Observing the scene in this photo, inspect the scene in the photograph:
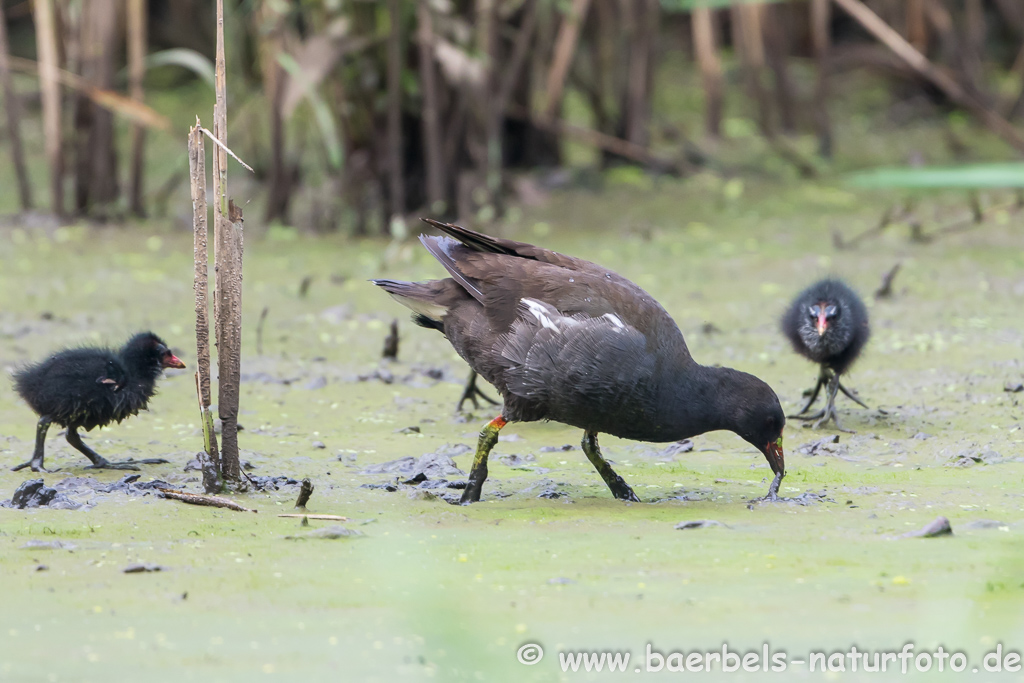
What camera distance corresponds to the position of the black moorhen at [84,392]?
4.52m

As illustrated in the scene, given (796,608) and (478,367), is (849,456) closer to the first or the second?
(478,367)

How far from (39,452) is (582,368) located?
2023 mm

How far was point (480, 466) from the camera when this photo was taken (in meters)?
4.21

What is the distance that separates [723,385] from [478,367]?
87cm

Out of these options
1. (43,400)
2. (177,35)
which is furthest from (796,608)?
(177,35)

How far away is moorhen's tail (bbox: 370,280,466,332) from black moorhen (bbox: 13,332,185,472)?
1034 millimetres

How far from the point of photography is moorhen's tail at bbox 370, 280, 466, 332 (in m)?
4.57

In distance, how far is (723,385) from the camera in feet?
13.8

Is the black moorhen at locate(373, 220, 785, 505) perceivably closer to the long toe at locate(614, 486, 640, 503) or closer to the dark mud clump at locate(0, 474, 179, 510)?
the long toe at locate(614, 486, 640, 503)

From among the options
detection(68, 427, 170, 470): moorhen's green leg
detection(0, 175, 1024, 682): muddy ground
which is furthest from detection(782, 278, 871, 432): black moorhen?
detection(68, 427, 170, 470): moorhen's green leg

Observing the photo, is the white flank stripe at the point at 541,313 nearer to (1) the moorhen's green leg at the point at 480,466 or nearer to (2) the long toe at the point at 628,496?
(1) the moorhen's green leg at the point at 480,466

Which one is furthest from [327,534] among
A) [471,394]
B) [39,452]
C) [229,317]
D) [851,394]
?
[851,394]

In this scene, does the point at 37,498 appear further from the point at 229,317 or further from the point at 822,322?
the point at 822,322

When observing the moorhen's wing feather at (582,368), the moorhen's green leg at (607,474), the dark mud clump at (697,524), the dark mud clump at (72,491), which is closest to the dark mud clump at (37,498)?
the dark mud clump at (72,491)
